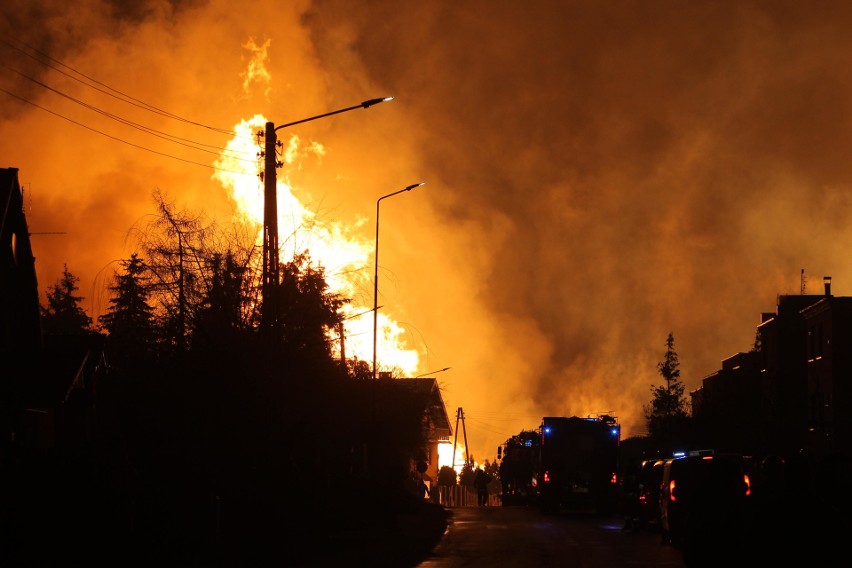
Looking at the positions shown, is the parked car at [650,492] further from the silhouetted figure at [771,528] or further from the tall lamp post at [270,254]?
the silhouetted figure at [771,528]

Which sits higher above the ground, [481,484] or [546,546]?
[481,484]

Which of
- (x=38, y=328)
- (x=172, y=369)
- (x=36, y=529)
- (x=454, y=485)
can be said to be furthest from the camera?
(x=454, y=485)

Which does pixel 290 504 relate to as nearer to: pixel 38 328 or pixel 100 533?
pixel 100 533

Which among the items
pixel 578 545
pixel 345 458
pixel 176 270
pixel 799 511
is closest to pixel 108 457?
pixel 176 270

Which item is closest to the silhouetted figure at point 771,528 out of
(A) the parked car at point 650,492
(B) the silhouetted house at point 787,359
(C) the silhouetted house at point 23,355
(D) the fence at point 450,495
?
(C) the silhouetted house at point 23,355

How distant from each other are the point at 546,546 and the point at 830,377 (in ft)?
128

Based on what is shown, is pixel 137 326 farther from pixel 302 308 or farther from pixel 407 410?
pixel 407 410

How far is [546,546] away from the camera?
24.2 m

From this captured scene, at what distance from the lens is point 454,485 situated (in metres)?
70.6

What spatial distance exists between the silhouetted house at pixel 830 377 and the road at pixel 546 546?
27.2m

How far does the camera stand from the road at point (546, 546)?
67.5 feet

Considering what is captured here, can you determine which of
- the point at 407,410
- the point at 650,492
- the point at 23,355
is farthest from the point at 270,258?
the point at 407,410

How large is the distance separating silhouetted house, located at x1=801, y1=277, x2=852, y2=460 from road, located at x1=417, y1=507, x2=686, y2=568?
2721 cm

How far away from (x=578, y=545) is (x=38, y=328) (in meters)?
13.9
